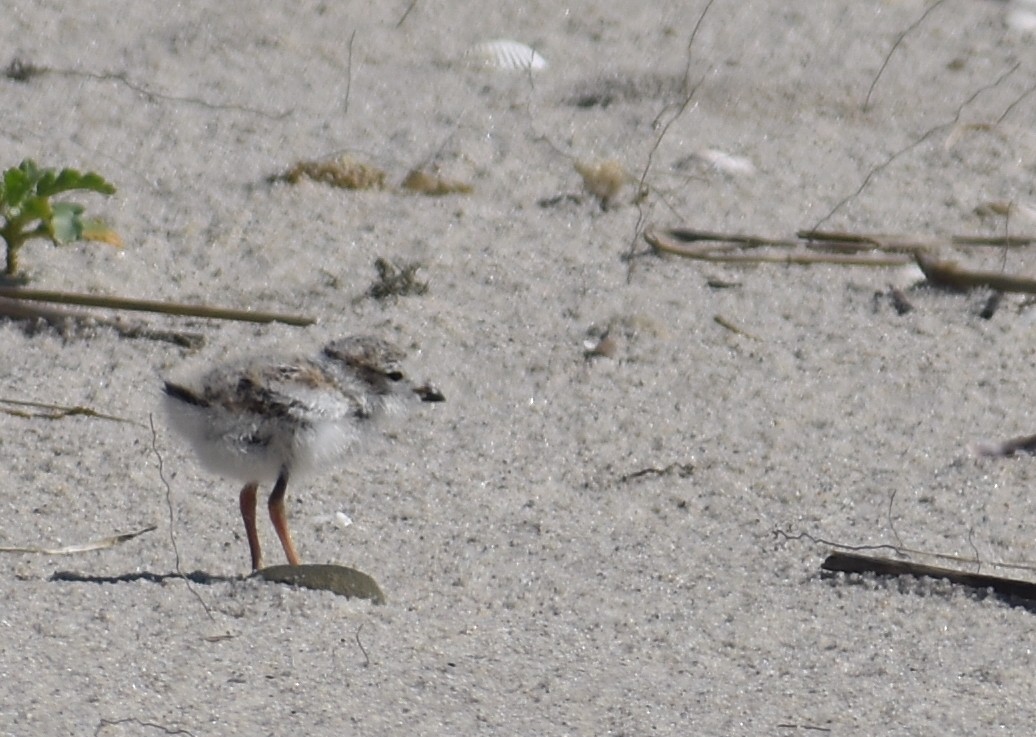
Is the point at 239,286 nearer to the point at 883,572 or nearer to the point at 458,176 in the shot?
the point at 458,176

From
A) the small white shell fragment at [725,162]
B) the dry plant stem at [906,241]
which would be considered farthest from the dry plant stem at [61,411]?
the small white shell fragment at [725,162]

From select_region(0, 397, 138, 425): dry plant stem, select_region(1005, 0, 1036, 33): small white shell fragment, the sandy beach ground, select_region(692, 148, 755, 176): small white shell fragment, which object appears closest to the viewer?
the sandy beach ground

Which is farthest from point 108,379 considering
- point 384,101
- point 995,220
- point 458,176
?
point 995,220

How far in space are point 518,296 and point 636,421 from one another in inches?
31.9

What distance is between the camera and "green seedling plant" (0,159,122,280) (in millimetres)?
4879

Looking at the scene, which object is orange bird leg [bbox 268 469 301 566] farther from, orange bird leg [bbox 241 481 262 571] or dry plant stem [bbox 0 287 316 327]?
dry plant stem [bbox 0 287 316 327]

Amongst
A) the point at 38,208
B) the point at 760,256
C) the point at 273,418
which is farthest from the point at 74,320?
the point at 760,256

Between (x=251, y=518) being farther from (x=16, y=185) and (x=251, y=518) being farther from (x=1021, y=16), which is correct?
(x=1021, y=16)

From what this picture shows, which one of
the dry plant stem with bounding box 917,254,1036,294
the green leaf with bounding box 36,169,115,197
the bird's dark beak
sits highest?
the dry plant stem with bounding box 917,254,1036,294

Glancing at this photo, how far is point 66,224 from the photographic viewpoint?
4.98m

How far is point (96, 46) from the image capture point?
6.61 m

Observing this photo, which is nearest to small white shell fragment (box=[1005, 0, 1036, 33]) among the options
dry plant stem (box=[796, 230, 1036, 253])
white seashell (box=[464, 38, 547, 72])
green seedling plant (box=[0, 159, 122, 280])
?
dry plant stem (box=[796, 230, 1036, 253])

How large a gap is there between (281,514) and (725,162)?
296cm

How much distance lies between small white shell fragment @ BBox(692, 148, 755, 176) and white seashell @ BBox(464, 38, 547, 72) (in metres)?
0.89
